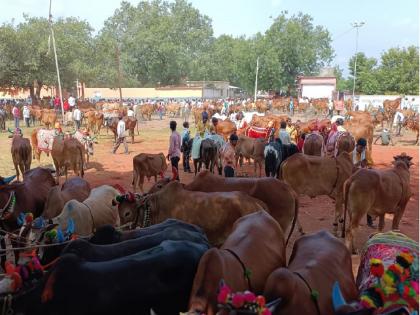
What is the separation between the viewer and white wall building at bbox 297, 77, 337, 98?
178ft

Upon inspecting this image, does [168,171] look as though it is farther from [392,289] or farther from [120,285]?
[392,289]

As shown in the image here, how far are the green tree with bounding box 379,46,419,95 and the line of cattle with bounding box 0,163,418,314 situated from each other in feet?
140

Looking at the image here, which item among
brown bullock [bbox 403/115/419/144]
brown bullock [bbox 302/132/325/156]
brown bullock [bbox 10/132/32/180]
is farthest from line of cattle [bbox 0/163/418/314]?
brown bullock [bbox 403/115/419/144]

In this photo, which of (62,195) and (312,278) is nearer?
(312,278)

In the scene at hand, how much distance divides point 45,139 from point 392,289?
1435cm

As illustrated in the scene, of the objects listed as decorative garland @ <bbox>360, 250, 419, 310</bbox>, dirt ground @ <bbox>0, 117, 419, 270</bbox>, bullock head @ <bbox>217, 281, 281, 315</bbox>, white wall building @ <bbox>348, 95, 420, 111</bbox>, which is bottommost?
dirt ground @ <bbox>0, 117, 419, 270</bbox>

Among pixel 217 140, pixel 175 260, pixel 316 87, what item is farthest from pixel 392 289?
pixel 316 87

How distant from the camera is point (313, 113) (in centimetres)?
4112

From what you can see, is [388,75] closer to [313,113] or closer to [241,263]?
[313,113]

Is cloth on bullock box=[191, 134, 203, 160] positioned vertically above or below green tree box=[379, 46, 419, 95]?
below

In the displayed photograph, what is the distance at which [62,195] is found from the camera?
7.64m

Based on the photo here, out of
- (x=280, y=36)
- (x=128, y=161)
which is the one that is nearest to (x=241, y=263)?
(x=128, y=161)

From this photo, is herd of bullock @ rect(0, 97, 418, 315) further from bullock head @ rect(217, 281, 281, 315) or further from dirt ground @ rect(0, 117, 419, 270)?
dirt ground @ rect(0, 117, 419, 270)

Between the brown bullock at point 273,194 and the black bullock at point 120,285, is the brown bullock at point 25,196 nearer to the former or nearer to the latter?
the brown bullock at point 273,194
